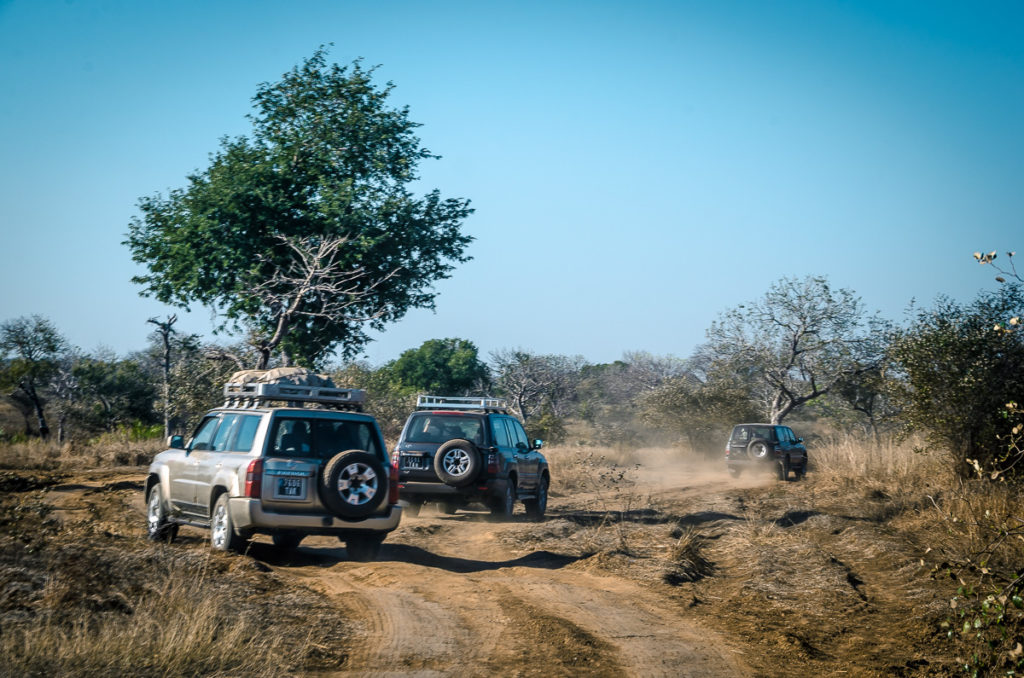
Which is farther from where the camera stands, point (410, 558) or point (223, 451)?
point (410, 558)

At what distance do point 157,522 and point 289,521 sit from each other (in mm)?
2806

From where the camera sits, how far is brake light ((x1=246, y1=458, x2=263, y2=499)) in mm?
10023

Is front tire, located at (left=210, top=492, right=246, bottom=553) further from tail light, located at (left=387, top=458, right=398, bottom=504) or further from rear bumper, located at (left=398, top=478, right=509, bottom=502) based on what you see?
rear bumper, located at (left=398, top=478, right=509, bottom=502)

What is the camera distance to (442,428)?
1521cm

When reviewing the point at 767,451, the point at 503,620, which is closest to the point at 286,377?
the point at 503,620

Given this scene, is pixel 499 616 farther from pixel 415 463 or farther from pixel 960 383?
pixel 960 383

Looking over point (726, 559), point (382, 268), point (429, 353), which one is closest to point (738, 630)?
point (726, 559)

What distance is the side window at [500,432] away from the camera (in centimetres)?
1517

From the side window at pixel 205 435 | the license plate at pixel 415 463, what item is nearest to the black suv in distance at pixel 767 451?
the license plate at pixel 415 463

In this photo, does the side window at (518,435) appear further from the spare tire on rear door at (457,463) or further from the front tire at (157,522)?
the front tire at (157,522)

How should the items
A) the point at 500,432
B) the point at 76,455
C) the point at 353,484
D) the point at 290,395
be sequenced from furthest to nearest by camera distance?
the point at 76,455, the point at 500,432, the point at 290,395, the point at 353,484

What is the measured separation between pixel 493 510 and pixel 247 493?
5.69 metres

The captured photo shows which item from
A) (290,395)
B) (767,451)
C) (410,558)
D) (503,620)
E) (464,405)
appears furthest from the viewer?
(767,451)

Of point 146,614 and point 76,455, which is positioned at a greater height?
point 76,455
